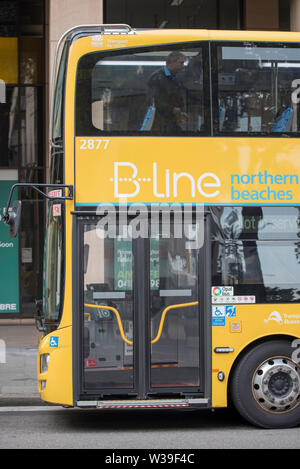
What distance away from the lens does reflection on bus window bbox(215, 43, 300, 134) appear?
826cm

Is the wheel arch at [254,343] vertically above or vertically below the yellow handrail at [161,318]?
below

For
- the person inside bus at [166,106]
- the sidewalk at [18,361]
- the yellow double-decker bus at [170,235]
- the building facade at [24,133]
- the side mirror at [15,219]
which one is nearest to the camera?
the side mirror at [15,219]

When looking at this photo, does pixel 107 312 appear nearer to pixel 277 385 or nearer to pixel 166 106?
pixel 277 385

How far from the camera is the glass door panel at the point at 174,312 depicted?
318 inches

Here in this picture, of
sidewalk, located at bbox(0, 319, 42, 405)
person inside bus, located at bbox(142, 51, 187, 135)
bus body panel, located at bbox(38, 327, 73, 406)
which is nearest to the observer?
bus body panel, located at bbox(38, 327, 73, 406)

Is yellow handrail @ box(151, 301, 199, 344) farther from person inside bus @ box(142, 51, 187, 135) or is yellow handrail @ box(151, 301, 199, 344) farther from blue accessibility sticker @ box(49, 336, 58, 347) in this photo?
person inside bus @ box(142, 51, 187, 135)

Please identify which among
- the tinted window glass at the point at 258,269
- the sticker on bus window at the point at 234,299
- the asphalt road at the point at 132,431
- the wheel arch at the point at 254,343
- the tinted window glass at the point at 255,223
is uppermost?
the tinted window glass at the point at 255,223

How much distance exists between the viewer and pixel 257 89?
832 centimetres

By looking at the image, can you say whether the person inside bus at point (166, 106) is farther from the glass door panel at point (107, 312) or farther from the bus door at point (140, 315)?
the glass door panel at point (107, 312)

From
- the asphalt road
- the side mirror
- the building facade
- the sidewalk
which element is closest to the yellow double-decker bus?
the asphalt road

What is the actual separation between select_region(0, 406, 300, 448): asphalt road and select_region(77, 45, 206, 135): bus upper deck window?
3086mm

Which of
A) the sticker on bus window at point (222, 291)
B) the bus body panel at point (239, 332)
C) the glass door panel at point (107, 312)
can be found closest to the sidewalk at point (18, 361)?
the glass door panel at point (107, 312)

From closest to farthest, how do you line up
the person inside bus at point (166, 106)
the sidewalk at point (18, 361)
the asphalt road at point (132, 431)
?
the asphalt road at point (132, 431)
the person inside bus at point (166, 106)
the sidewalk at point (18, 361)

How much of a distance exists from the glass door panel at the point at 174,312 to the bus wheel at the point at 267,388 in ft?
1.57
